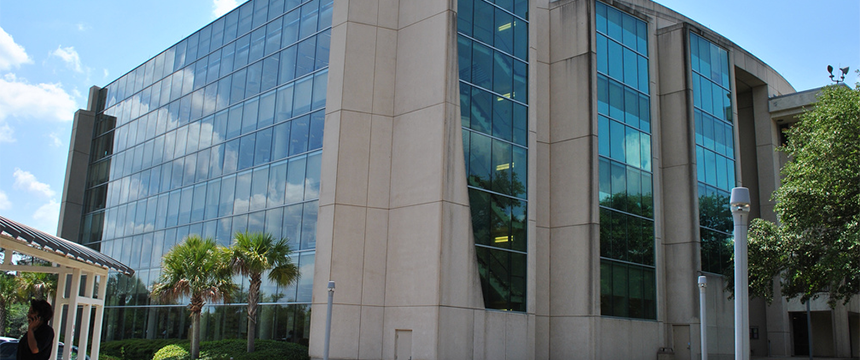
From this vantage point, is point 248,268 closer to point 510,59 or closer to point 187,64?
point 510,59

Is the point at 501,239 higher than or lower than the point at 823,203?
lower

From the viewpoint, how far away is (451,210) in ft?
88.7

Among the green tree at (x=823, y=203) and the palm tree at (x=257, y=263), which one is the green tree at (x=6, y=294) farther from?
the green tree at (x=823, y=203)

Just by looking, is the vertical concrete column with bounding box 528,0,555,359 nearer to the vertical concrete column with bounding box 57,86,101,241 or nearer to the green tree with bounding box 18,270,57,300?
the green tree with bounding box 18,270,57,300

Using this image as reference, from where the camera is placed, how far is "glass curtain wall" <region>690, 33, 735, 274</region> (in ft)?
123

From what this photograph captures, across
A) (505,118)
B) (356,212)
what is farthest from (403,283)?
(505,118)

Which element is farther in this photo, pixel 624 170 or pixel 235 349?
pixel 624 170

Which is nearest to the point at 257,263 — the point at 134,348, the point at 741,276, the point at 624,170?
the point at 134,348

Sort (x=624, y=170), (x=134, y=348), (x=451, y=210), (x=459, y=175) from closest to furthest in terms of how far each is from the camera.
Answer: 1. (x=451, y=210)
2. (x=459, y=175)
3. (x=624, y=170)
4. (x=134, y=348)

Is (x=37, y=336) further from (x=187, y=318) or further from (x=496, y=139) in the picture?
(x=187, y=318)

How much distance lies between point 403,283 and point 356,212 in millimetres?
3274

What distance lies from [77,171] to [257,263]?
29.6 meters

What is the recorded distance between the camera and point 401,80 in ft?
97.1

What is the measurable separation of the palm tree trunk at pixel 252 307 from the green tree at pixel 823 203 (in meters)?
21.1
